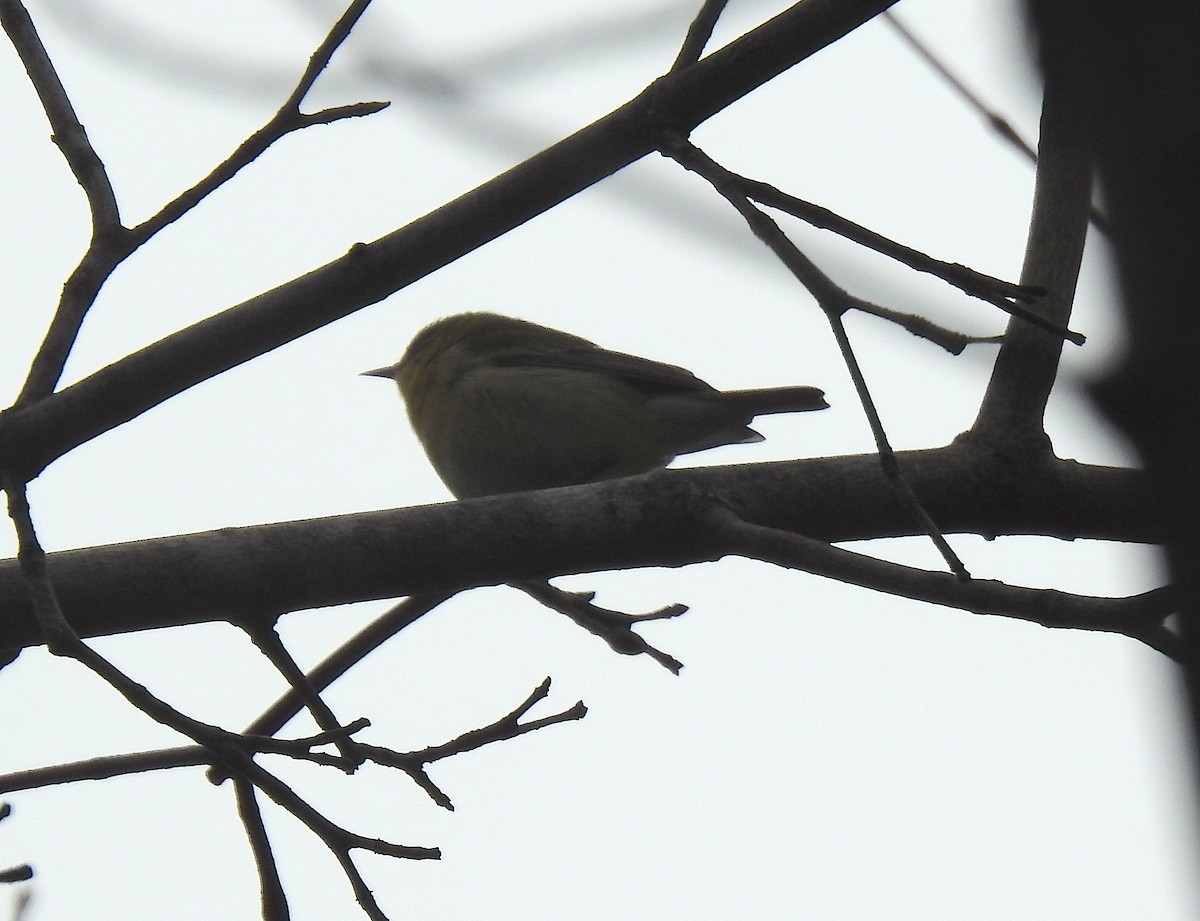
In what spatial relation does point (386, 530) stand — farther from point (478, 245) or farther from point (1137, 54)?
point (1137, 54)

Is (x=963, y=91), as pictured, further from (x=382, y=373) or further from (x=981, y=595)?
(x=382, y=373)

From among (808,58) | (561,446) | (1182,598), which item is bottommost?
(1182,598)

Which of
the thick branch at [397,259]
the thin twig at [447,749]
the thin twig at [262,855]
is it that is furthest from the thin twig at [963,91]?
the thin twig at [262,855]

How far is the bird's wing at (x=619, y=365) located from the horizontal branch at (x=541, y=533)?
84.3 inches

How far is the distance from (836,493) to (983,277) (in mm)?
689

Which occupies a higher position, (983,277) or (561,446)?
(561,446)

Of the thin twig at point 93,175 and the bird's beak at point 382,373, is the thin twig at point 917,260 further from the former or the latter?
the bird's beak at point 382,373

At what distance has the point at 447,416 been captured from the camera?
204 inches

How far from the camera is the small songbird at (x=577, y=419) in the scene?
486 cm

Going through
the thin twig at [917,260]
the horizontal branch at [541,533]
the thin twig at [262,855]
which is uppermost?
the thin twig at [917,260]

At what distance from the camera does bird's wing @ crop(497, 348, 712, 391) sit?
5090 mm

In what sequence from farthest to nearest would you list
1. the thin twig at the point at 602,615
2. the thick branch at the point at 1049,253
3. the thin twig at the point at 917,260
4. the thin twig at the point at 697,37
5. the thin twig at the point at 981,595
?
the thin twig at the point at 602,615 < the thick branch at the point at 1049,253 < the thin twig at the point at 697,37 < the thin twig at the point at 917,260 < the thin twig at the point at 981,595

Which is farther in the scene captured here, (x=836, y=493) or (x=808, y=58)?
(x=836, y=493)

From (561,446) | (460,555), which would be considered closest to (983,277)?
(460,555)
